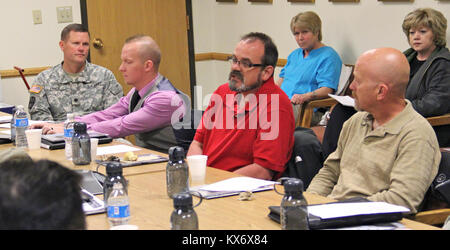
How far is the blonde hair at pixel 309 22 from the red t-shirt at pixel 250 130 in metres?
2.31

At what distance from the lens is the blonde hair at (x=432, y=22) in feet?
14.3

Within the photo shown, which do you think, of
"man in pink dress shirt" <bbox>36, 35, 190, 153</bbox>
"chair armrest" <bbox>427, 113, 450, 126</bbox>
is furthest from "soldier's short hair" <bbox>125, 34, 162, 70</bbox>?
"chair armrest" <bbox>427, 113, 450, 126</bbox>

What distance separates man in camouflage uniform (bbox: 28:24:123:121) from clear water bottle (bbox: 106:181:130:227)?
253 cm

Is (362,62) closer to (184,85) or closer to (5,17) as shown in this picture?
(5,17)

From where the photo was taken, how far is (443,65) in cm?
428

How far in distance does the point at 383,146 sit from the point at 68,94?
8.83 ft

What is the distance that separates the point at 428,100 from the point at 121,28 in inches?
135

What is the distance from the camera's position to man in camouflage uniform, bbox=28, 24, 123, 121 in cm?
449

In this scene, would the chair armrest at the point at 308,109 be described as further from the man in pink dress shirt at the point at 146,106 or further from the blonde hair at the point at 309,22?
the man in pink dress shirt at the point at 146,106

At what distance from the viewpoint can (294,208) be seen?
71.2 inches

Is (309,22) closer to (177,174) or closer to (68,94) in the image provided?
(68,94)

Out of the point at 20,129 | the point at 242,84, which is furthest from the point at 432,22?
the point at 20,129

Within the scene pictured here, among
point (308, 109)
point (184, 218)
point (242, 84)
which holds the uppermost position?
point (242, 84)

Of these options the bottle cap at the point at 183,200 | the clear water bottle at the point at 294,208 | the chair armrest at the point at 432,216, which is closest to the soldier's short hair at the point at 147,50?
the chair armrest at the point at 432,216
